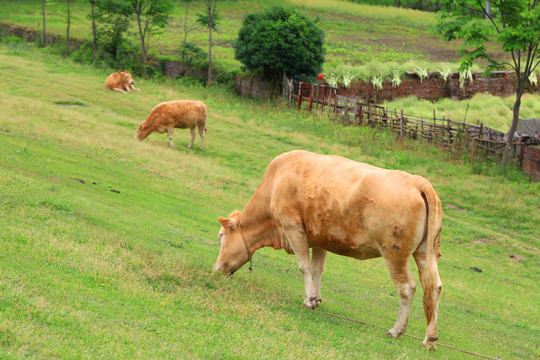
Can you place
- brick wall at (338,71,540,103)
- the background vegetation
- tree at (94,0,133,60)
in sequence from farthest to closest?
tree at (94,0,133,60) < brick wall at (338,71,540,103) < the background vegetation

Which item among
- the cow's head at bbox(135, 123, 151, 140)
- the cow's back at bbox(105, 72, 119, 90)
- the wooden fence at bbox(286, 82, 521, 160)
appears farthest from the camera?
the cow's back at bbox(105, 72, 119, 90)

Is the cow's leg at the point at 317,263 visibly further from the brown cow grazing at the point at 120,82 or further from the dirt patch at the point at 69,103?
the brown cow grazing at the point at 120,82

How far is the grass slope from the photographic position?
22.0ft

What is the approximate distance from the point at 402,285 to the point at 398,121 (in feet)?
73.7

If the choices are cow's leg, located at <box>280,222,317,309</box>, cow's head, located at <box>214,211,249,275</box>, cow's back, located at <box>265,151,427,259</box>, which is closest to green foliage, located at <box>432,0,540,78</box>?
cow's back, located at <box>265,151,427,259</box>

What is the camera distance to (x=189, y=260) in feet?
34.6

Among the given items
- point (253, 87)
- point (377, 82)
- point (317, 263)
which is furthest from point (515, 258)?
point (253, 87)

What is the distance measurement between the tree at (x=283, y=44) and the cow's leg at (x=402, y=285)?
97.5 ft

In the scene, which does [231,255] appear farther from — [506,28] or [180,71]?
[180,71]

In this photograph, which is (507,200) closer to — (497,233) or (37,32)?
(497,233)

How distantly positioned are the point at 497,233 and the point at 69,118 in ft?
58.0

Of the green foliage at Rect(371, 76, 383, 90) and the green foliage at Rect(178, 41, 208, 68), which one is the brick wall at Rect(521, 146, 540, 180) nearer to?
the green foliage at Rect(371, 76, 383, 90)

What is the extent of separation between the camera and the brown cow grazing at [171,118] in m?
24.8

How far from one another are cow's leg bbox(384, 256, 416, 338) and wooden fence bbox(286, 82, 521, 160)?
17964mm
